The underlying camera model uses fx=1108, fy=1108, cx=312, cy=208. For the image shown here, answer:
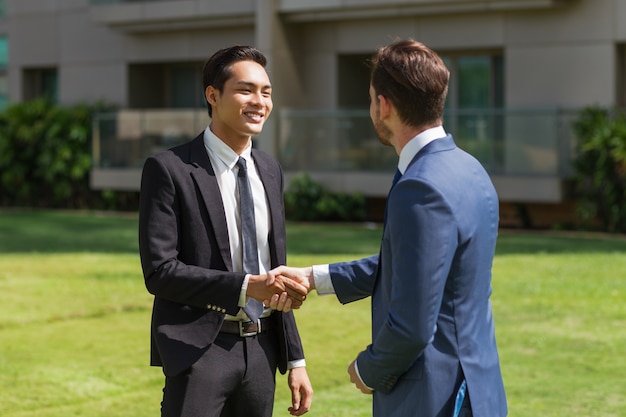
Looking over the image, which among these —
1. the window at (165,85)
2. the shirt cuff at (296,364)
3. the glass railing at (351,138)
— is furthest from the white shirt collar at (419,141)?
the window at (165,85)

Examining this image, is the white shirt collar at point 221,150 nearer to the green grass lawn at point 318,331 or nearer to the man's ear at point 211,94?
the man's ear at point 211,94

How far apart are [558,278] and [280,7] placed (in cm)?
1280

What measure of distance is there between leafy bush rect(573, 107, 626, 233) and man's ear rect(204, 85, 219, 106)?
51.1 feet

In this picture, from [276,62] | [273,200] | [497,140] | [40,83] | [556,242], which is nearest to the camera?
[273,200]

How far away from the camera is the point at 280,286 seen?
166 inches

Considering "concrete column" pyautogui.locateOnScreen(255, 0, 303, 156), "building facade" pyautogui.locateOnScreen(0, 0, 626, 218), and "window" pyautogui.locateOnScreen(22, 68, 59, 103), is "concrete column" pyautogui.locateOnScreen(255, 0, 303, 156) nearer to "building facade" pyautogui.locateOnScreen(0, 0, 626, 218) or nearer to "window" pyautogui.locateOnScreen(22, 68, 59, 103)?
"building facade" pyautogui.locateOnScreen(0, 0, 626, 218)

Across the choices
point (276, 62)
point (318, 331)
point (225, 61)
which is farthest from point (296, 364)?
point (276, 62)

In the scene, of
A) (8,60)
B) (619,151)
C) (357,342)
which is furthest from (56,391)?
(8,60)

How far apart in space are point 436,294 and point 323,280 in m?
0.92

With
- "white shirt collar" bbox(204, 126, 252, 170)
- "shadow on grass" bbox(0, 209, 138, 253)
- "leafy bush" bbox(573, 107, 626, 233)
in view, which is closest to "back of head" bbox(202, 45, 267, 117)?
"white shirt collar" bbox(204, 126, 252, 170)

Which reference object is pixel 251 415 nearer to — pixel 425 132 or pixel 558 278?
pixel 425 132

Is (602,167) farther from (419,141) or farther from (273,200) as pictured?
(419,141)

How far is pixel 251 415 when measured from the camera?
4.43 metres

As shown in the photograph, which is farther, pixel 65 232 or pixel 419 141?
pixel 65 232
